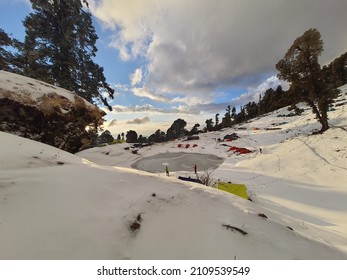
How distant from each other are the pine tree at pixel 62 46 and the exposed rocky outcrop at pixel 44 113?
6359 millimetres

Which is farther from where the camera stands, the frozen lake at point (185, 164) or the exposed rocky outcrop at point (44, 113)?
the frozen lake at point (185, 164)

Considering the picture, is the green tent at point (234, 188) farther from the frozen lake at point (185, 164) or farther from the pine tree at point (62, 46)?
the pine tree at point (62, 46)

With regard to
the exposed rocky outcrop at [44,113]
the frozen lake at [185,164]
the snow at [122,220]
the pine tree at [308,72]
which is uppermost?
the pine tree at [308,72]

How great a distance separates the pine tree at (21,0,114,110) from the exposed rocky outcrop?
636 centimetres

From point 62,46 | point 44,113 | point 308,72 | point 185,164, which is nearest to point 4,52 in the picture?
point 62,46

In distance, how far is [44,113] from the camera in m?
7.16

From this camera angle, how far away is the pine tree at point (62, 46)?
13.1 m

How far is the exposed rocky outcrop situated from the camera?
6.47m

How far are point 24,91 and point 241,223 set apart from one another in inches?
315

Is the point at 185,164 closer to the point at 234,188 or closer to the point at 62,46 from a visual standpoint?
the point at 234,188

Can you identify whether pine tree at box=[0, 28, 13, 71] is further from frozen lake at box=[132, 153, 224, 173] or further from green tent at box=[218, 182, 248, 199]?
green tent at box=[218, 182, 248, 199]

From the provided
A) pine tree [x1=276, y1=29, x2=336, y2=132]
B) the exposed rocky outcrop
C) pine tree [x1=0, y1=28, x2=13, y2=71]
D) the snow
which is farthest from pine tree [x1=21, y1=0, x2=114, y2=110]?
pine tree [x1=276, y1=29, x2=336, y2=132]

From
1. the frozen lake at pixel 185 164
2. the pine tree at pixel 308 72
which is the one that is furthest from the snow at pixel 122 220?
the pine tree at pixel 308 72

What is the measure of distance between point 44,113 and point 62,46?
8896mm
